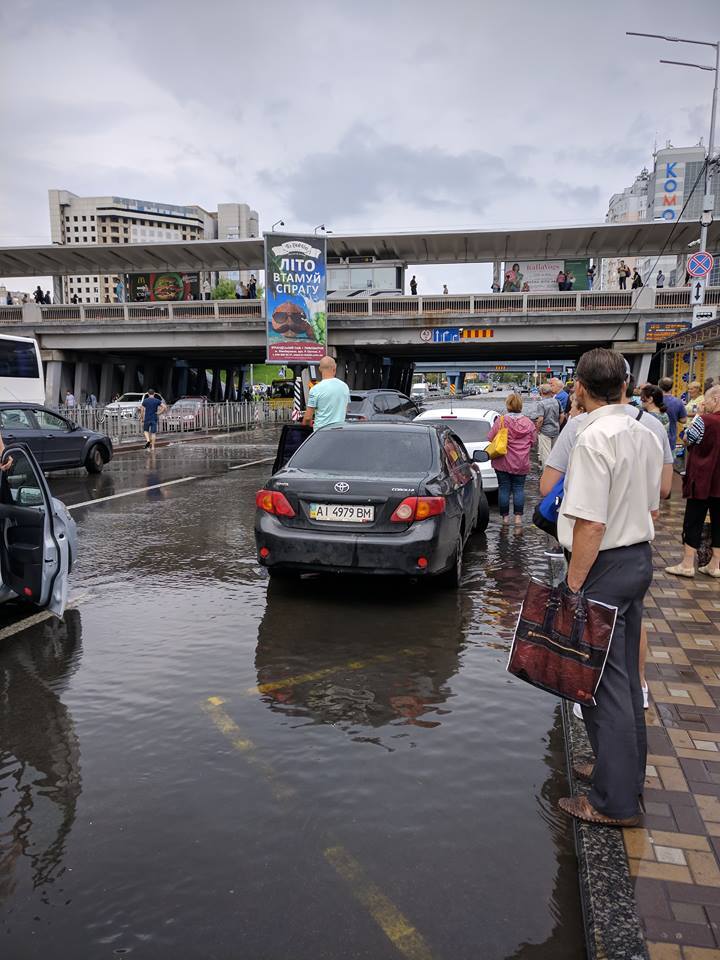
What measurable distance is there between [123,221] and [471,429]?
190 metres

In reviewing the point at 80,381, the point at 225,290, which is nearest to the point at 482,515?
the point at 80,381

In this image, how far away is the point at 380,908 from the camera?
2.60 meters

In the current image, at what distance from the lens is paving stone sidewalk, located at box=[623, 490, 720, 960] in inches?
97.8

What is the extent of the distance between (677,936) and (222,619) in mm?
4139

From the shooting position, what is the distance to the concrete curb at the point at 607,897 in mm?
2350

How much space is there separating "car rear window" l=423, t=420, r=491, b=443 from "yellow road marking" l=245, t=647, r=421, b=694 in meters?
6.83

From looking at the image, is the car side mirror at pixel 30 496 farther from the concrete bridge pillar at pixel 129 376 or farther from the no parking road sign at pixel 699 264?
the concrete bridge pillar at pixel 129 376

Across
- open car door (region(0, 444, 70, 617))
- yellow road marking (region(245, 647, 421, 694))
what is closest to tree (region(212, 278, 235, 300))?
open car door (region(0, 444, 70, 617))

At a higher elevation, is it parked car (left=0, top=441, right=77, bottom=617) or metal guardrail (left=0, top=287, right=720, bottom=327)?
metal guardrail (left=0, top=287, right=720, bottom=327)

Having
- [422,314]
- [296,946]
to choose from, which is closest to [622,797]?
[296,946]

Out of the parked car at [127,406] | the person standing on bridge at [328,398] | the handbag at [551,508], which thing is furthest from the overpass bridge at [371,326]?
the handbag at [551,508]

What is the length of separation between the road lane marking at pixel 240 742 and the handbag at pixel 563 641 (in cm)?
117

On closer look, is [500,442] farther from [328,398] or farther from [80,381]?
[80,381]

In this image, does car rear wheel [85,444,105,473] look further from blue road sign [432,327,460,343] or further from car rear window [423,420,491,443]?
blue road sign [432,327,460,343]
